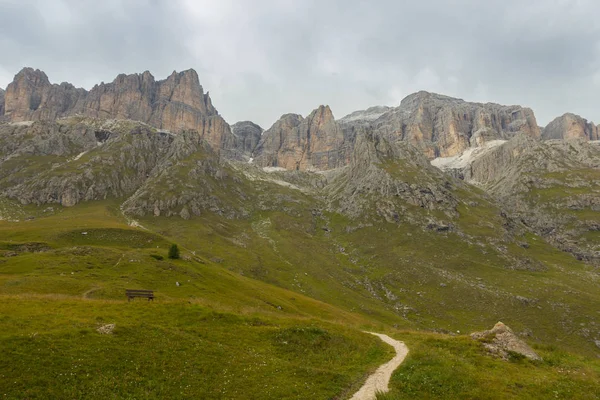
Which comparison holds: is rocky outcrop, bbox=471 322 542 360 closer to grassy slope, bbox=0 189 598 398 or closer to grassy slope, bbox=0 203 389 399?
grassy slope, bbox=0 189 598 398

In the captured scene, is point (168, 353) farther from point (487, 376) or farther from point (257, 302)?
point (257, 302)

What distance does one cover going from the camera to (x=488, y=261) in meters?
168

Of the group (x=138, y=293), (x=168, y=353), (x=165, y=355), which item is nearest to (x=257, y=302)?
(x=138, y=293)

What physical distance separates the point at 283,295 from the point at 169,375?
68483 millimetres

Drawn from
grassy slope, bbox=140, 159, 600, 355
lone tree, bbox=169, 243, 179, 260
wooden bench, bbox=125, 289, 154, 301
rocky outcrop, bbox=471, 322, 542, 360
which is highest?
rocky outcrop, bbox=471, 322, 542, 360

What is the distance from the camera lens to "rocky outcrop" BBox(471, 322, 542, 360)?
93.6 ft

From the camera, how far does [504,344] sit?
3006 cm

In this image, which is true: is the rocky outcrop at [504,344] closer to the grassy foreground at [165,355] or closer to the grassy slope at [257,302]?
the grassy slope at [257,302]

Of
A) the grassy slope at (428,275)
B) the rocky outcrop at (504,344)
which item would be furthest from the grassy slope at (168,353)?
the grassy slope at (428,275)

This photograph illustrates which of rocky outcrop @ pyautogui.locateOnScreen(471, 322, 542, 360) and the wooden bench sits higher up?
rocky outcrop @ pyautogui.locateOnScreen(471, 322, 542, 360)

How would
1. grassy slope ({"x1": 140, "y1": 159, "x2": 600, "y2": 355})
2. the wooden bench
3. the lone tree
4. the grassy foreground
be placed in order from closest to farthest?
the grassy foreground, the wooden bench, the lone tree, grassy slope ({"x1": 140, "y1": 159, "x2": 600, "y2": 355})

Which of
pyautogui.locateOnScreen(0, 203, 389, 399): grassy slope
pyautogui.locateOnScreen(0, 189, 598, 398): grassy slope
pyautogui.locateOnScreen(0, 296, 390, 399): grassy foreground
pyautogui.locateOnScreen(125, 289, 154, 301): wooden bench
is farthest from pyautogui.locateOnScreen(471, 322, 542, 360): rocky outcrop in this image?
pyautogui.locateOnScreen(125, 289, 154, 301): wooden bench

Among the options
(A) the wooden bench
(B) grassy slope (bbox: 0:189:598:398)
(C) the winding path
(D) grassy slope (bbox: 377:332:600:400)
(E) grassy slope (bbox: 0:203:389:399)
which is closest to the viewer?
(E) grassy slope (bbox: 0:203:389:399)

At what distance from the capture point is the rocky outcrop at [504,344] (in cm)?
2852
